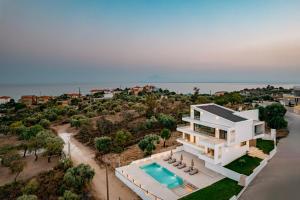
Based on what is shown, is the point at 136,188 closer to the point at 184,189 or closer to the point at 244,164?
the point at 184,189

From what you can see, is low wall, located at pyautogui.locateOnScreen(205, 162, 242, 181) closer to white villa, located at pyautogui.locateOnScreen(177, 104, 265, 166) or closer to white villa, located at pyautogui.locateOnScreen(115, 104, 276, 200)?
white villa, located at pyautogui.locateOnScreen(115, 104, 276, 200)

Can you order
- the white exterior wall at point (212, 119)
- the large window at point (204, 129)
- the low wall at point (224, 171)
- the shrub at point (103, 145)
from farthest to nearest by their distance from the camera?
the shrub at point (103, 145) → the large window at point (204, 129) → the white exterior wall at point (212, 119) → the low wall at point (224, 171)

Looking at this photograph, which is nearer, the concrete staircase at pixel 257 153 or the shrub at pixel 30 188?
the shrub at pixel 30 188

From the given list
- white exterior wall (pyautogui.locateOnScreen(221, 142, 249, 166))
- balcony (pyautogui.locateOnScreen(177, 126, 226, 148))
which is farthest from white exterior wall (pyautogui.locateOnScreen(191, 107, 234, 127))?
white exterior wall (pyautogui.locateOnScreen(221, 142, 249, 166))

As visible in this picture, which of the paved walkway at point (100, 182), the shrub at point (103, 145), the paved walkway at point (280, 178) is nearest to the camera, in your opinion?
the paved walkway at point (280, 178)

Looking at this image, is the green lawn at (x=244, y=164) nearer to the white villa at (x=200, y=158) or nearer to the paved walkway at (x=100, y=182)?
the white villa at (x=200, y=158)

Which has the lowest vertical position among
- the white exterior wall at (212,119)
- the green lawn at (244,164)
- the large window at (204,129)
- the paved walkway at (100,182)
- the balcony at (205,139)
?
the paved walkway at (100,182)

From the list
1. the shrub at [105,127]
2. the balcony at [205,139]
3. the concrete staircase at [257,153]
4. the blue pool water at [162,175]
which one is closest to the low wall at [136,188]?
the blue pool water at [162,175]

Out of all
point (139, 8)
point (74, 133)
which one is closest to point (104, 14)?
point (139, 8)
